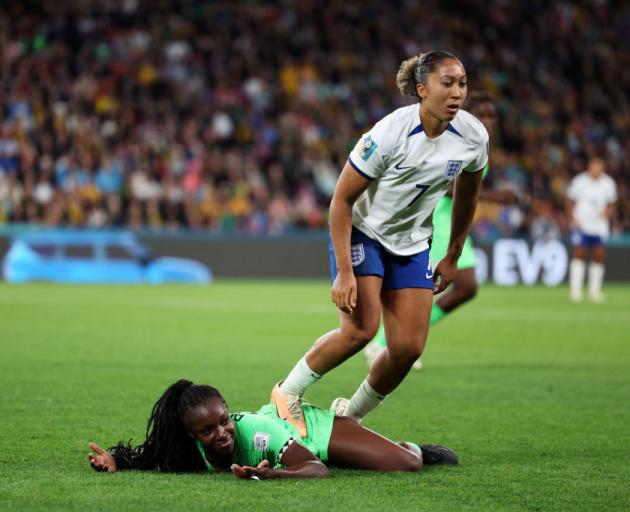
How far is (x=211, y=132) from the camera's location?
24891mm

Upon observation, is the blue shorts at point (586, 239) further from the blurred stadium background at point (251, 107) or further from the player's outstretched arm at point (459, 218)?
the player's outstretched arm at point (459, 218)

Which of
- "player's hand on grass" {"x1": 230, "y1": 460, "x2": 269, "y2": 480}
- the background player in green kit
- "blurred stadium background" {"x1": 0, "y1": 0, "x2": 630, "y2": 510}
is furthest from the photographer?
the background player in green kit

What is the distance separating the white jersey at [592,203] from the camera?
19.8 m

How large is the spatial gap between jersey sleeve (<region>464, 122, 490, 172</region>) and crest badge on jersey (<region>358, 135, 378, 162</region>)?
0.55 meters

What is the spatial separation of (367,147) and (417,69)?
1.58 ft

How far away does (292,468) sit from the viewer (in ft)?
16.5

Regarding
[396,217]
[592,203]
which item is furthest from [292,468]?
[592,203]

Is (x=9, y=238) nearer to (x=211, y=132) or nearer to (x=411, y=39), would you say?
(x=211, y=132)

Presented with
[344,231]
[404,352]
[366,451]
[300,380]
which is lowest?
[366,451]

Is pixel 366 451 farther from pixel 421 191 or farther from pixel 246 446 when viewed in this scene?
pixel 421 191

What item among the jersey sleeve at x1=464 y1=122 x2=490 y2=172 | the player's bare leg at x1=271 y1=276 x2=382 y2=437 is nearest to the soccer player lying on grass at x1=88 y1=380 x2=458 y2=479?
the player's bare leg at x1=271 y1=276 x2=382 y2=437

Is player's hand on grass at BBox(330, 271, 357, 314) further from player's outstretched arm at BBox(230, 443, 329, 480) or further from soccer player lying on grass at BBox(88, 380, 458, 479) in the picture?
player's outstretched arm at BBox(230, 443, 329, 480)

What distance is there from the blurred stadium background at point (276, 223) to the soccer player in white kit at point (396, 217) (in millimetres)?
712

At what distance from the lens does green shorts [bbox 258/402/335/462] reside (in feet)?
17.9
